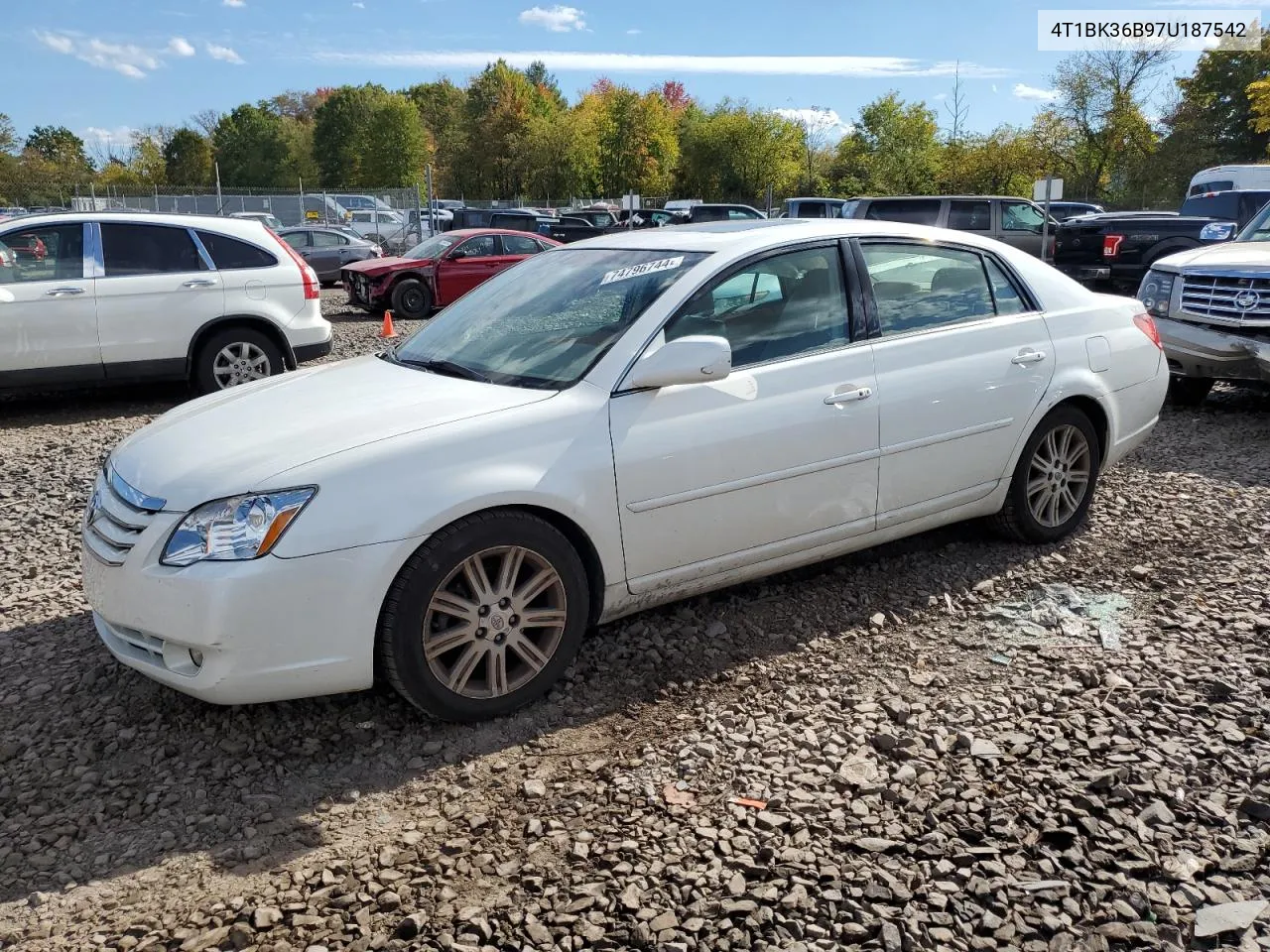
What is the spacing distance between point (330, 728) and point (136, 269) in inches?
264

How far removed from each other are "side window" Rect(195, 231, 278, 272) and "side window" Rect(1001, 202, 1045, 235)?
13.7 meters

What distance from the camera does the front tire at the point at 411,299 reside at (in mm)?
16797

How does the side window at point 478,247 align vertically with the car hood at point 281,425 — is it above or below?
above

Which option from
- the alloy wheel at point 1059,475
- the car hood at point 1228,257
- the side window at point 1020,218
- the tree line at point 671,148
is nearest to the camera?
the alloy wheel at point 1059,475

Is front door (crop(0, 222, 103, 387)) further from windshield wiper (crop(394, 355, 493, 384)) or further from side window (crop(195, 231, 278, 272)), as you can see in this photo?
windshield wiper (crop(394, 355, 493, 384))

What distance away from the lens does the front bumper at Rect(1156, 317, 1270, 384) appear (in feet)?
25.5

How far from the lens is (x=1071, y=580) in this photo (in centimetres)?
475

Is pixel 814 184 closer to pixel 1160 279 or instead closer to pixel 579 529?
pixel 1160 279

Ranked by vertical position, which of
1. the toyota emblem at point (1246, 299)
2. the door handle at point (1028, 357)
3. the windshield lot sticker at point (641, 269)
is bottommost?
the door handle at point (1028, 357)

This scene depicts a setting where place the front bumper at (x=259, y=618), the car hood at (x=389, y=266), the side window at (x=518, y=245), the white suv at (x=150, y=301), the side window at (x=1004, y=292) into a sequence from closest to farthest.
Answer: the front bumper at (x=259, y=618) → the side window at (x=1004, y=292) → the white suv at (x=150, y=301) → the car hood at (x=389, y=266) → the side window at (x=518, y=245)

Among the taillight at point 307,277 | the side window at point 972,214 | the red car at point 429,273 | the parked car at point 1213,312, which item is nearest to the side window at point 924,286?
the parked car at point 1213,312

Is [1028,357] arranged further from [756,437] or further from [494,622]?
[494,622]

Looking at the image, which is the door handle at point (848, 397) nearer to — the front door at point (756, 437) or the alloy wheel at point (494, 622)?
the front door at point (756, 437)

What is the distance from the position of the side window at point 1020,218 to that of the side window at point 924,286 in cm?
1486
